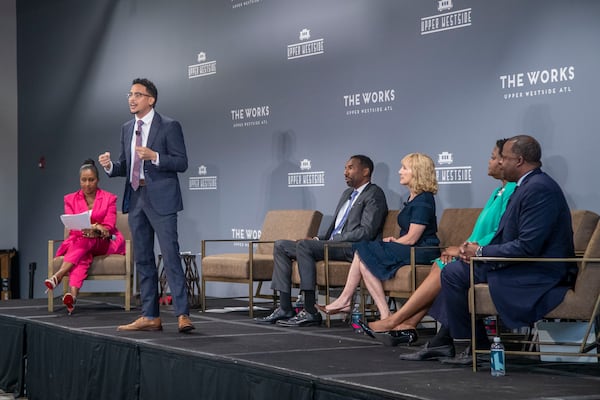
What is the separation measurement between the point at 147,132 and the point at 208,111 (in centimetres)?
337

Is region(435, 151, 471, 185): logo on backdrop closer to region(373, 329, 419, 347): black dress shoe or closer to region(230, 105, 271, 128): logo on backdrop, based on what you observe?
region(373, 329, 419, 347): black dress shoe

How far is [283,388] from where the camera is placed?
3.57 meters

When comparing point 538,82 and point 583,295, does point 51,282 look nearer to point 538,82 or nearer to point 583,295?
point 538,82

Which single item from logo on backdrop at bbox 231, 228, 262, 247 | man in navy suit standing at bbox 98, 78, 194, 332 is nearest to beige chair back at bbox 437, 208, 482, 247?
man in navy suit standing at bbox 98, 78, 194, 332

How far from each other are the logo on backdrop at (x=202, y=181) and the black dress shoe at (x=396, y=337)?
155 inches

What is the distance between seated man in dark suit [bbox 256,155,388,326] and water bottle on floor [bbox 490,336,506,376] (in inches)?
84.8

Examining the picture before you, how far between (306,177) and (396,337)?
8.97 feet

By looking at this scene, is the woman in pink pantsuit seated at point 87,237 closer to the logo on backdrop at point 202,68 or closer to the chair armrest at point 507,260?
the logo on backdrop at point 202,68

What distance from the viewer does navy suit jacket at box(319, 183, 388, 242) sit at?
5812mm

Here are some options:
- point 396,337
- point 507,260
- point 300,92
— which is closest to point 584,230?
point 507,260

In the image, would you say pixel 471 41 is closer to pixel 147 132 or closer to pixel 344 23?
pixel 344 23

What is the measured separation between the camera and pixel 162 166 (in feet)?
16.3

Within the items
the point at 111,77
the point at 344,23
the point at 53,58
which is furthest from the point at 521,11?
the point at 53,58

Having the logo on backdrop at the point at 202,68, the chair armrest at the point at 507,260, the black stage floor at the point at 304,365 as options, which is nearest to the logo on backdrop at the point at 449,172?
the black stage floor at the point at 304,365
